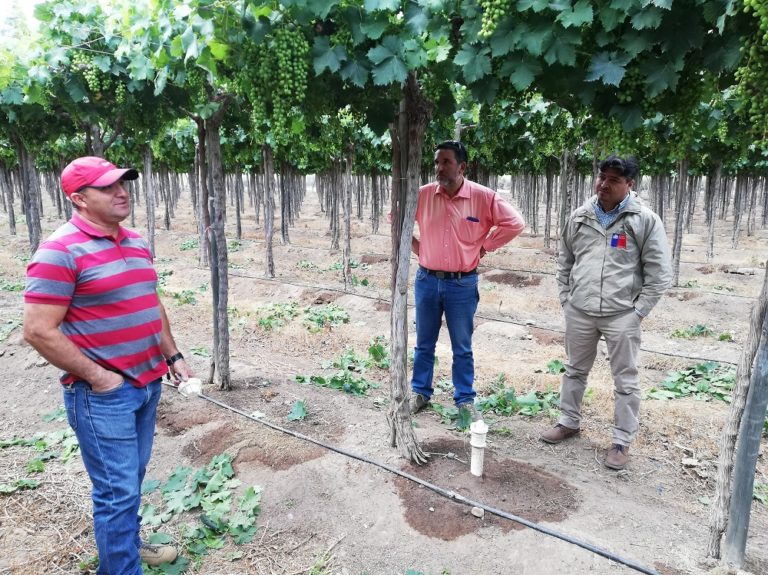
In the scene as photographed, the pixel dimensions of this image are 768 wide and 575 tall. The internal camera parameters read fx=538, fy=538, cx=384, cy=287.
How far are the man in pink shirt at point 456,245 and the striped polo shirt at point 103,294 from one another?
7.31ft

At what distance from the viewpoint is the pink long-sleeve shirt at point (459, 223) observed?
4199mm

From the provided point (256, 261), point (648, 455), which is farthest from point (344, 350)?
point (256, 261)

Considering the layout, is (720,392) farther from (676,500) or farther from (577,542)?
(577,542)

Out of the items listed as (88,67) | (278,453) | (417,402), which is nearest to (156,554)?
(278,453)

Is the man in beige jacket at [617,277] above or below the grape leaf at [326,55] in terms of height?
below

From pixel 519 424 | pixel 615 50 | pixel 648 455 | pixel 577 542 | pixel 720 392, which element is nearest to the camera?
pixel 615 50

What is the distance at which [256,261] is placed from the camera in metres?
14.5

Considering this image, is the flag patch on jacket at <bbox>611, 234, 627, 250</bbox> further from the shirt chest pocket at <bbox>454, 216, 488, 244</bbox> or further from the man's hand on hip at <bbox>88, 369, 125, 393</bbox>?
the man's hand on hip at <bbox>88, 369, 125, 393</bbox>

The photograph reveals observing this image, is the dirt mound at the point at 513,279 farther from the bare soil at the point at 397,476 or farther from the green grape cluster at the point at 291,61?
the green grape cluster at the point at 291,61

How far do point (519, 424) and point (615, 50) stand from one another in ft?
10.8

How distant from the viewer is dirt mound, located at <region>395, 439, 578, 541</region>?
3.05 meters

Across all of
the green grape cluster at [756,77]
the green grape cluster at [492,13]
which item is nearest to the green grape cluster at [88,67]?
the green grape cluster at [492,13]

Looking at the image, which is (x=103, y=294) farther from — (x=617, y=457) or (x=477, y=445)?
(x=617, y=457)

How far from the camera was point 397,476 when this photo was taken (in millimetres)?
3469
